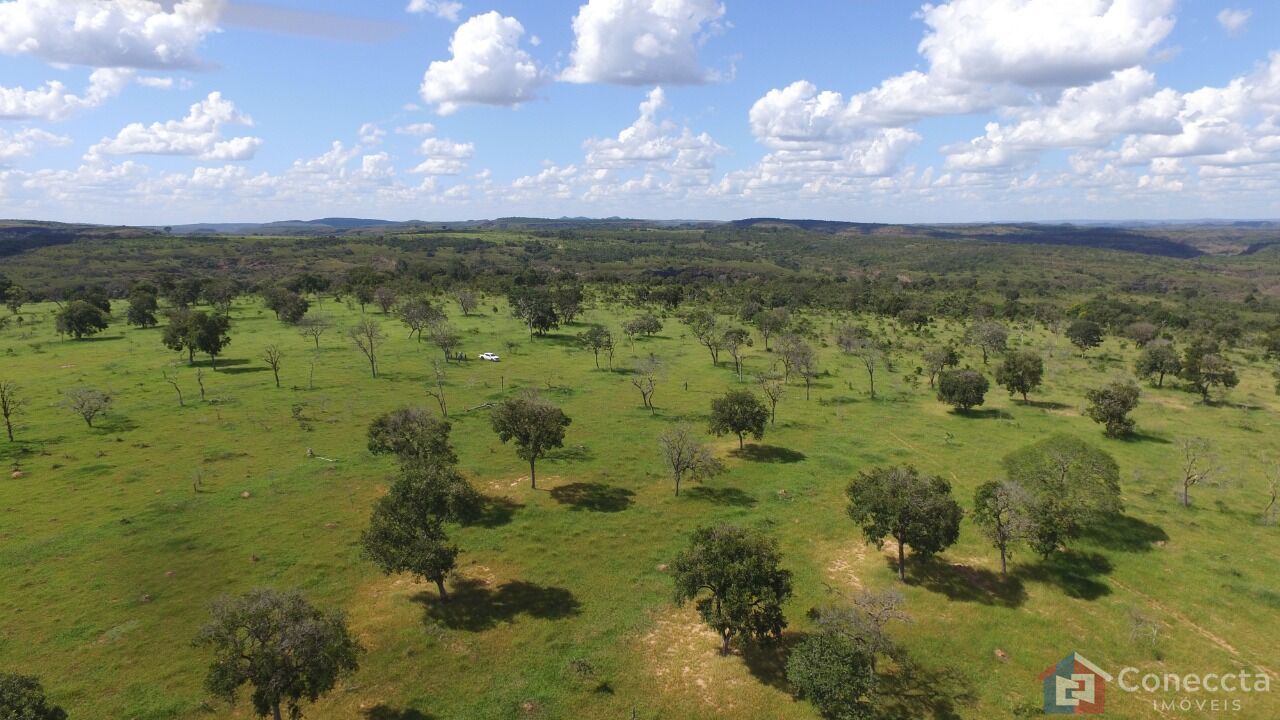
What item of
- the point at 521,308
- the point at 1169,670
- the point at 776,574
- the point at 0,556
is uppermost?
the point at 521,308

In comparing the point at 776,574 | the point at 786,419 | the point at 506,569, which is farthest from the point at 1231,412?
the point at 506,569

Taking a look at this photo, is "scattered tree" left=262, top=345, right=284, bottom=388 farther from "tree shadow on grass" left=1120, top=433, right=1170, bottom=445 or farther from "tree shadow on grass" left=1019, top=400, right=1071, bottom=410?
"tree shadow on grass" left=1120, top=433, right=1170, bottom=445

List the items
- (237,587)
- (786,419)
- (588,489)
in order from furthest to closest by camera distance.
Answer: (786,419) → (588,489) → (237,587)

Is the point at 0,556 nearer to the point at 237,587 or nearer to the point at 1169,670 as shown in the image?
the point at 237,587

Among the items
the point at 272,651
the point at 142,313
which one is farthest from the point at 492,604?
the point at 142,313

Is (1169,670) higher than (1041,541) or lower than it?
lower

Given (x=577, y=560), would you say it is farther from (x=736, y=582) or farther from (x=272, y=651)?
(x=272, y=651)

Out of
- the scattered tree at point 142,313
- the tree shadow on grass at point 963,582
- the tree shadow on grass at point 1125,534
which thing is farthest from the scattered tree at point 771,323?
the scattered tree at point 142,313

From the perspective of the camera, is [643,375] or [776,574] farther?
[643,375]
